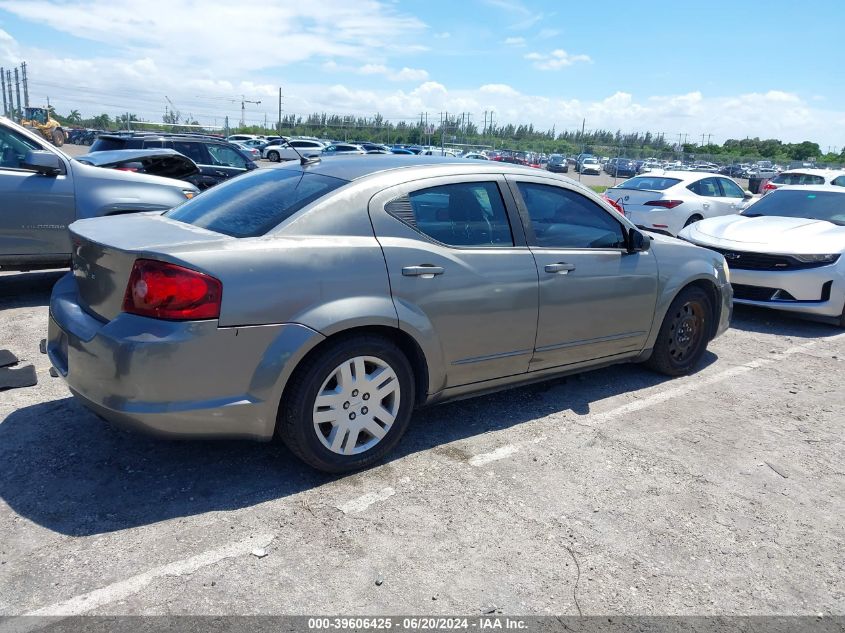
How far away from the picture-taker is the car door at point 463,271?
12.0 ft

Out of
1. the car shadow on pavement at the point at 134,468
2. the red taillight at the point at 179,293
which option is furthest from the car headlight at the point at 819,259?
the red taillight at the point at 179,293

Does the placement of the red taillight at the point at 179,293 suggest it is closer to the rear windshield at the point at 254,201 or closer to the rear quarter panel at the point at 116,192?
the rear windshield at the point at 254,201

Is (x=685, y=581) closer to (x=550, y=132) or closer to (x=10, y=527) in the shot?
(x=10, y=527)

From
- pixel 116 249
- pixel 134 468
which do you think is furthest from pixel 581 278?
pixel 134 468

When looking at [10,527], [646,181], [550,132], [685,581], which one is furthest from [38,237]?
[550,132]

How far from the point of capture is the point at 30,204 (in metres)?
6.41

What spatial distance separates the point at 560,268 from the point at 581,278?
217 mm

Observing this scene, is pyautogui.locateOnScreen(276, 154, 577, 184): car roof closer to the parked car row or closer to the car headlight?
the parked car row

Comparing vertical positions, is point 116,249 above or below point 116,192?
above

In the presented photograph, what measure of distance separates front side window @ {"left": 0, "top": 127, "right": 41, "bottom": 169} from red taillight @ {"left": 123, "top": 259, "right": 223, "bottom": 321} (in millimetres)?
4473

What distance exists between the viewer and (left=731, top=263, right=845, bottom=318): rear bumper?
708 centimetres

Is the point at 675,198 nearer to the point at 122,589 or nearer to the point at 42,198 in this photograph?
the point at 42,198

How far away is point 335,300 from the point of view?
132 inches

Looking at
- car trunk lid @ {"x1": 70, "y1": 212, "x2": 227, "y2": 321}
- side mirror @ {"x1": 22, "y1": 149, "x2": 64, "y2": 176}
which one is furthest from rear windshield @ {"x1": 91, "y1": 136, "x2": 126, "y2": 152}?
car trunk lid @ {"x1": 70, "y1": 212, "x2": 227, "y2": 321}
